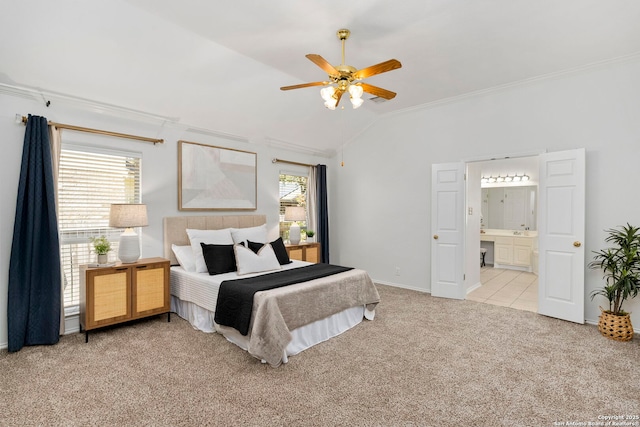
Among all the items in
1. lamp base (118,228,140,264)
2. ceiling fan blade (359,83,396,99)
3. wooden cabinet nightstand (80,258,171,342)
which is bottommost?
wooden cabinet nightstand (80,258,171,342)

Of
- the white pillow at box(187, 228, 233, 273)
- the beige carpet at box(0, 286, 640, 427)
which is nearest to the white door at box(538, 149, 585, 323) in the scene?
the beige carpet at box(0, 286, 640, 427)

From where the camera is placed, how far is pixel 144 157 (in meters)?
4.12

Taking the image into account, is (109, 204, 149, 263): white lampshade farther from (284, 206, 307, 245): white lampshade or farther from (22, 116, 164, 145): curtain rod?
(284, 206, 307, 245): white lampshade

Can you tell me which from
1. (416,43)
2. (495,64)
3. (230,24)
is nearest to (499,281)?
(495,64)

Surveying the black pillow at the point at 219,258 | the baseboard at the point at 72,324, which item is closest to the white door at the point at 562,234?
the black pillow at the point at 219,258

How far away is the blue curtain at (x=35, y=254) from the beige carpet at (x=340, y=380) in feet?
0.69

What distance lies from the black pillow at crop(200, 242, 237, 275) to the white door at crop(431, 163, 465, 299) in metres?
3.09

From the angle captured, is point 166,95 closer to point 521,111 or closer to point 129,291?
point 129,291

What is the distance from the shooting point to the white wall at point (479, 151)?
3729 mm

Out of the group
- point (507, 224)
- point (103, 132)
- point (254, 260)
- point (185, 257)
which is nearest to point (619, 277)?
point (254, 260)

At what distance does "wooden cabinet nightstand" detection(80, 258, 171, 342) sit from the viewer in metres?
3.29

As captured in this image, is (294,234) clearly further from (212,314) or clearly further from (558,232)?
(558,232)

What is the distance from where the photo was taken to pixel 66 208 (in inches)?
140

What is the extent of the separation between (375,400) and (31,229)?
347 centimetres
